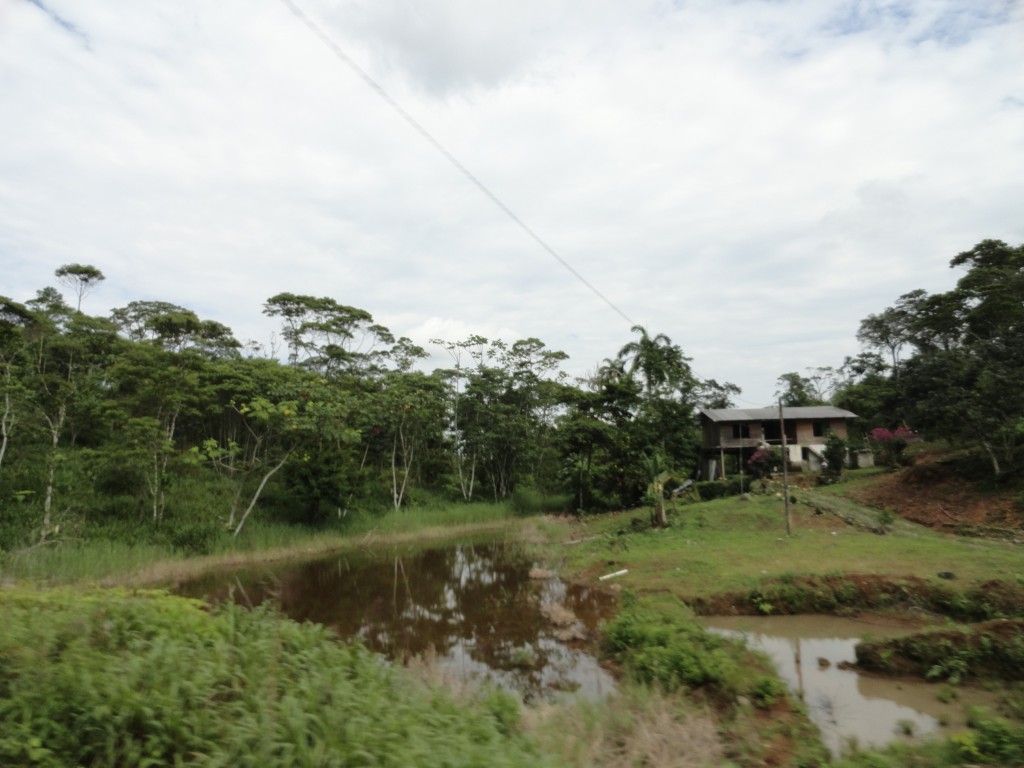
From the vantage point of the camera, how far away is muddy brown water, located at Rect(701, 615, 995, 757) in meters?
6.44

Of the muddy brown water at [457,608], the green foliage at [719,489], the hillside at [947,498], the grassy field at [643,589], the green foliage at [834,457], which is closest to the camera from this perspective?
the grassy field at [643,589]

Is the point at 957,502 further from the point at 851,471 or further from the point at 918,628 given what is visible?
the point at 918,628

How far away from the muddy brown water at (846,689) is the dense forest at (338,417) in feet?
34.1

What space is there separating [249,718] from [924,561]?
14017mm

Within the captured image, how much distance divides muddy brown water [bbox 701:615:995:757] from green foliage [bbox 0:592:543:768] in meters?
4.55

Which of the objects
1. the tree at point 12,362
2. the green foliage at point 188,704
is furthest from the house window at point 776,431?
the tree at point 12,362

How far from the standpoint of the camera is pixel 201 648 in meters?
4.14

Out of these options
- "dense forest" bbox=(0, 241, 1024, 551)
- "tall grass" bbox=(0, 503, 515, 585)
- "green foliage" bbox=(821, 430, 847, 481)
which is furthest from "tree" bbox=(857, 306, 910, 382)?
"tall grass" bbox=(0, 503, 515, 585)

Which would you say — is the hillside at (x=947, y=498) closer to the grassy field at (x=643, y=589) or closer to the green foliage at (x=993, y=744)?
the grassy field at (x=643, y=589)

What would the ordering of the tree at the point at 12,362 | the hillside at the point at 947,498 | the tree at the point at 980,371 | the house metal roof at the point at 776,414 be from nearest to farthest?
the tree at the point at 12,362
the hillside at the point at 947,498
the tree at the point at 980,371
the house metal roof at the point at 776,414

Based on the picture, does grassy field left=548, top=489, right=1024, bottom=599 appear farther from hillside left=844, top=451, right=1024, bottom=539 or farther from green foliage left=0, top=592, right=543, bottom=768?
green foliage left=0, top=592, right=543, bottom=768

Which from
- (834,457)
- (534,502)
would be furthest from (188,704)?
(834,457)

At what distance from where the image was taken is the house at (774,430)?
108 ft

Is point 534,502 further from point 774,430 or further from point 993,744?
point 993,744
